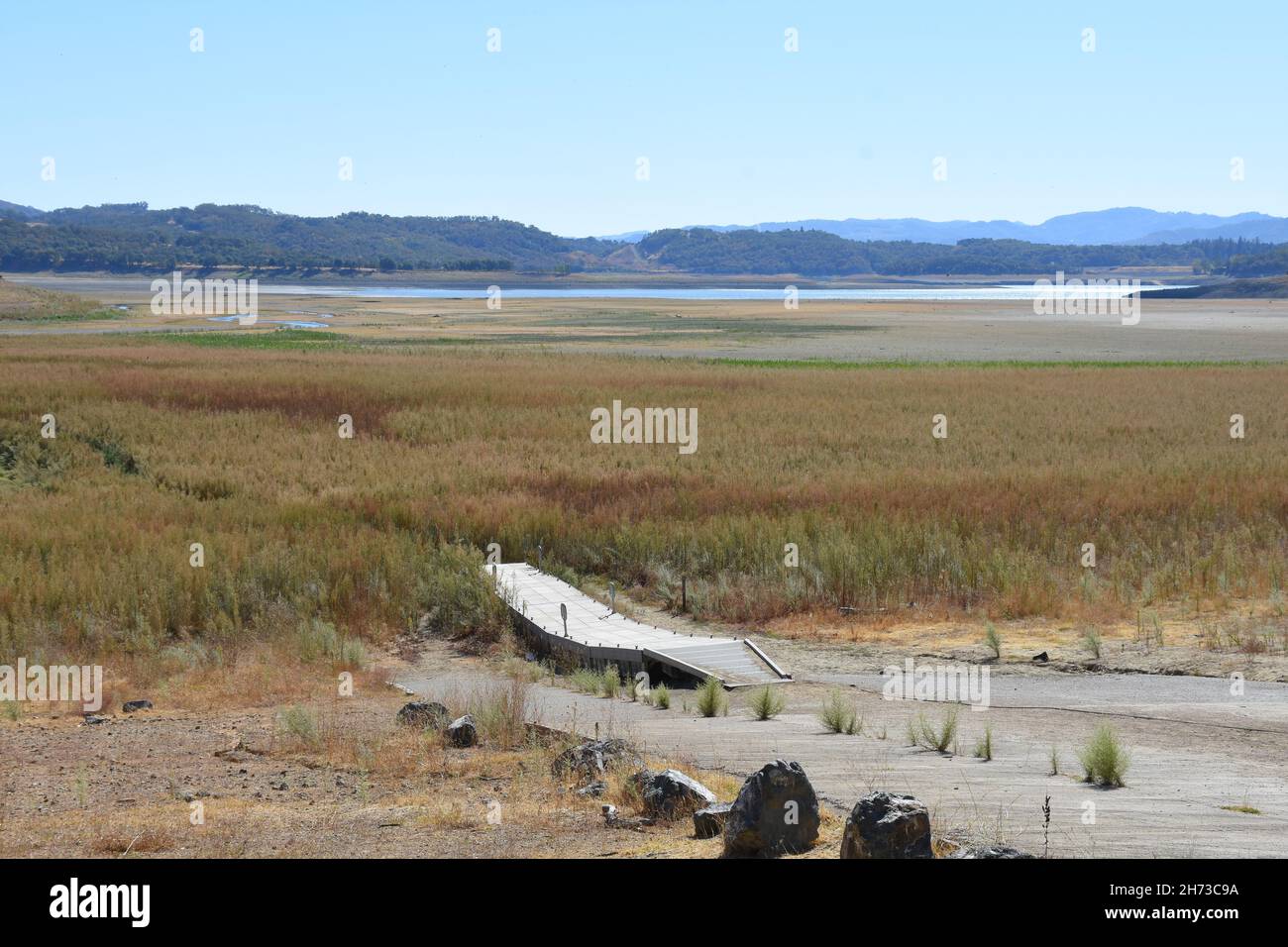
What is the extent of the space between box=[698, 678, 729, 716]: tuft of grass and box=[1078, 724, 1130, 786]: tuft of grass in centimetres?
389

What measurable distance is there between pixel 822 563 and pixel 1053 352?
55.9 metres

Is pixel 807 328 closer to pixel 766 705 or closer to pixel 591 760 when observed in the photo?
pixel 766 705

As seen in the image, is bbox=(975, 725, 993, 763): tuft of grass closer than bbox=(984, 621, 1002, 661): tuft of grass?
Yes

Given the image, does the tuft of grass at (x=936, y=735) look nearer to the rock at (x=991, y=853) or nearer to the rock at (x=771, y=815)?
the rock at (x=771, y=815)

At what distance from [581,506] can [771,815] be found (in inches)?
656

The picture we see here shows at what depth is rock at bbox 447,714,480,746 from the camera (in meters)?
10.7

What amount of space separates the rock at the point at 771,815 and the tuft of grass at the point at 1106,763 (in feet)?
9.05

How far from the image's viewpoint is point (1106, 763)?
8.74 meters

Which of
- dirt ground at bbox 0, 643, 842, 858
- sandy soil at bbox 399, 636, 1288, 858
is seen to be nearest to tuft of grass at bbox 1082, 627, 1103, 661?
sandy soil at bbox 399, 636, 1288, 858

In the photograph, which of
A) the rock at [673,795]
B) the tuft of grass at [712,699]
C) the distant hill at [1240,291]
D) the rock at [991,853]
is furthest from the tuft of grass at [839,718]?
the distant hill at [1240,291]

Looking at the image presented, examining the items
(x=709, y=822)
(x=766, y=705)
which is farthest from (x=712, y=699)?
(x=709, y=822)

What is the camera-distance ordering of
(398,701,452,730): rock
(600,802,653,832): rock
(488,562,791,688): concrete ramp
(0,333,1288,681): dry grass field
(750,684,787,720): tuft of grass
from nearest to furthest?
1. (600,802,653,832): rock
2. (398,701,452,730): rock
3. (750,684,787,720): tuft of grass
4. (488,562,791,688): concrete ramp
5. (0,333,1288,681): dry grass field

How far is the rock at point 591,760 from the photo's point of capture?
30.5 feet

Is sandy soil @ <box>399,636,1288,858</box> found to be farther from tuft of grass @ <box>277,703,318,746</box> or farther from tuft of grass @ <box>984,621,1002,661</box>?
tuft of grass @ <box>277,703,318,746</box>
